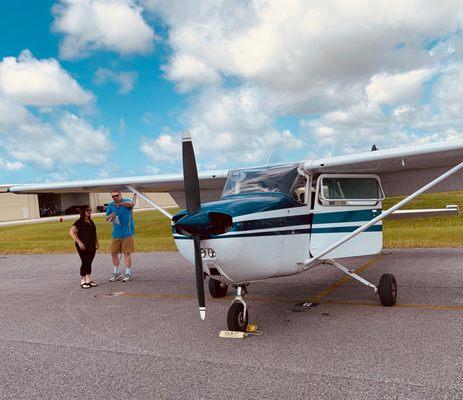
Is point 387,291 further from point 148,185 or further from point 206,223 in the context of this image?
point 148,185

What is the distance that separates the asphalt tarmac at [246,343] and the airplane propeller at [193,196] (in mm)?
646

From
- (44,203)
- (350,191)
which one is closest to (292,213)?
(350,191)

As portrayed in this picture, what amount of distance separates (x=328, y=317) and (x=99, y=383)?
126 inches

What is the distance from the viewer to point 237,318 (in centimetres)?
553

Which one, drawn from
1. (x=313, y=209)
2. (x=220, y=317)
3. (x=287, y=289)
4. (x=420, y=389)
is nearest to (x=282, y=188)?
(x=313, y=209)

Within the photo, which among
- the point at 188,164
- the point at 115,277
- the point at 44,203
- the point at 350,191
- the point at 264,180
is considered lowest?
the point at 115,277

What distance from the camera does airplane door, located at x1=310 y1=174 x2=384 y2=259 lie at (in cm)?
653

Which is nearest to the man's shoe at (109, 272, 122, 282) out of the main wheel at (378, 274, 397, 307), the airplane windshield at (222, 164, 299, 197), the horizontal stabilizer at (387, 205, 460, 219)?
the airplane windshield at (222, 164, 299, 197)

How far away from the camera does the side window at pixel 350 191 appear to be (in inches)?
271

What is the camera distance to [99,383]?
418cm

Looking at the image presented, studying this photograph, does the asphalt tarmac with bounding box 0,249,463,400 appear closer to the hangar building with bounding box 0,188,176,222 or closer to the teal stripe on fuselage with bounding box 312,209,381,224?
the teal stripe on fuselage with bounding box 312,209,381,224

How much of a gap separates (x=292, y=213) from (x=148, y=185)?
4.47 meters

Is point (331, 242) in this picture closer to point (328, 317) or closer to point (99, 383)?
point (328, 317)

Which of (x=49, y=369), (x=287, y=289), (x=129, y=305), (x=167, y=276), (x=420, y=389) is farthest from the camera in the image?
(x=167, y=276)
